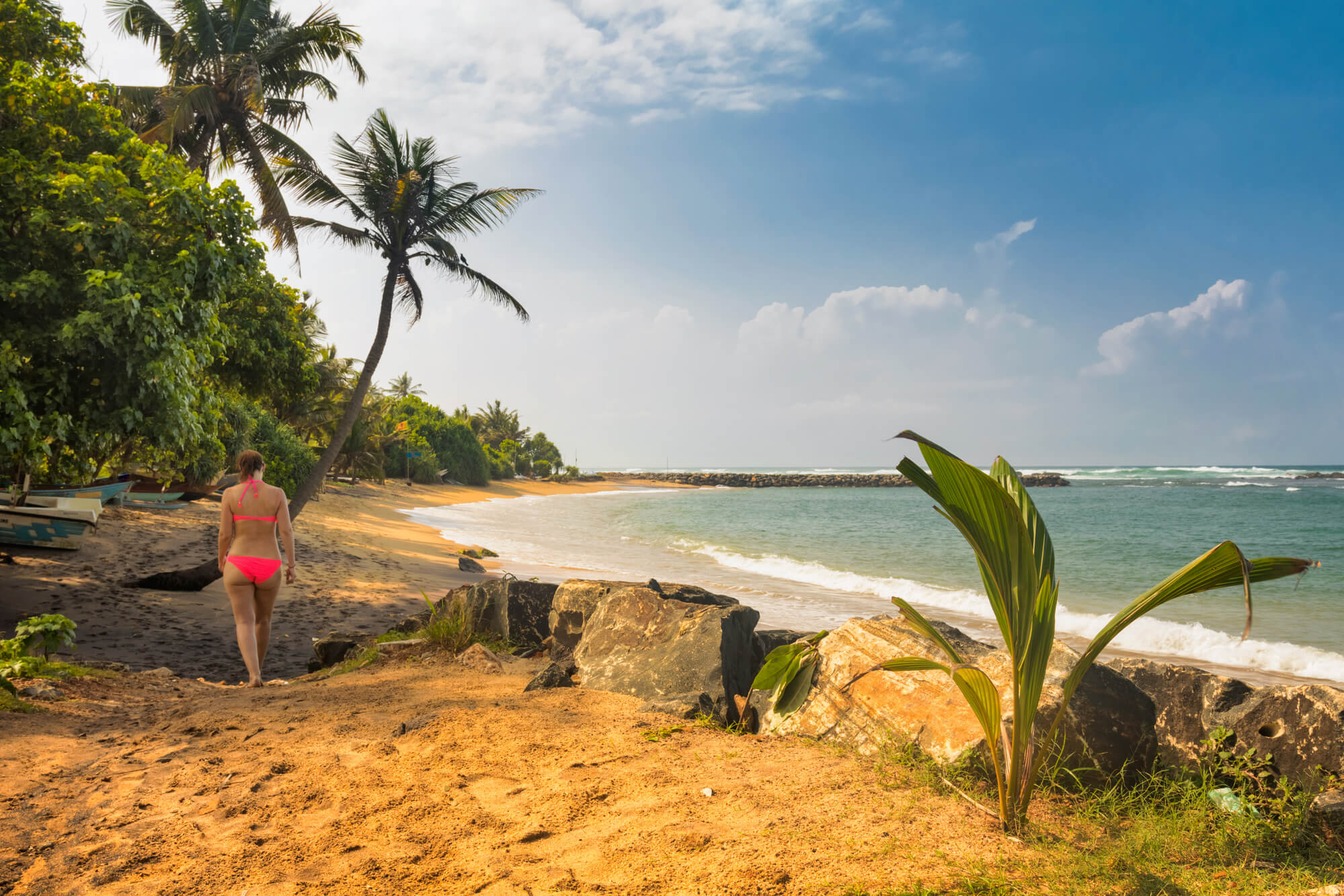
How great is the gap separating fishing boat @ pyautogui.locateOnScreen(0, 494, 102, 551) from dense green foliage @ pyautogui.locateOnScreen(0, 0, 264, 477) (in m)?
2.34

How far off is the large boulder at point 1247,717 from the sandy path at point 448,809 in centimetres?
136

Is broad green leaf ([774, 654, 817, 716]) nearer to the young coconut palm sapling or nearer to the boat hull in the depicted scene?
the young coconut palm sapling

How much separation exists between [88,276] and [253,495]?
2869 millimetres

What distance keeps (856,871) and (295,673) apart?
221 inches

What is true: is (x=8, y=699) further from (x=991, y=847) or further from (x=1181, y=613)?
(x=1181, y=613)

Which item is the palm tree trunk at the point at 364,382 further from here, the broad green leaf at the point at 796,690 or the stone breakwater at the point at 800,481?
the stone breakwater at the point at 800,481

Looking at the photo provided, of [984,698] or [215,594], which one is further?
[215,594]

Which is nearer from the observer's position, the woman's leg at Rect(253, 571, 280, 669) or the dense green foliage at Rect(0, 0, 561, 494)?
the woman's leg at Rect(253, 571, 280, 669)

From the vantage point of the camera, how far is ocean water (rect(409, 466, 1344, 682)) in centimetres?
940

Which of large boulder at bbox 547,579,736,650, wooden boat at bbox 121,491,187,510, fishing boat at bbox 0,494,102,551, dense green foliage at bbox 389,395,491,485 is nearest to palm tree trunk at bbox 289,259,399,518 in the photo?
fishing boat at bbox 0,494,102,551

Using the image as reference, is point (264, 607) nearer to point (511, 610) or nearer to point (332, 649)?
point (332, 649)

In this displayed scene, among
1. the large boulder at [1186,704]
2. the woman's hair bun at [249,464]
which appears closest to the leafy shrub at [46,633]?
the woman's hair bun at [249,464]

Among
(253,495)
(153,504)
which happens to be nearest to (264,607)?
(253,495)

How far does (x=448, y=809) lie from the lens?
269 centimetres
